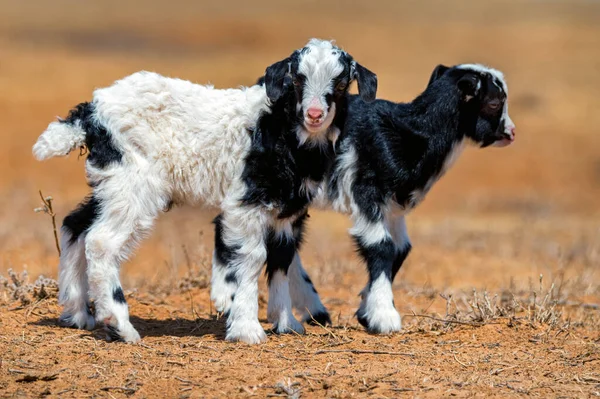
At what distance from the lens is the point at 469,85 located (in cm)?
848

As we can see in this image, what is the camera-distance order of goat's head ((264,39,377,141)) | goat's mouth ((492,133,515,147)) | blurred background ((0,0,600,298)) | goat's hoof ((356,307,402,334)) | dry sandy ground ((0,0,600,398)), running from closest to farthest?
1. dry sandy ground ((0,0,600,398))
2. goat's head ((264,39,377,141))
3. goat's hoof ((356,307,402,334))
4. goat's mouth ((492,133,515,147))
5. blurred background ((0,0,600,298))

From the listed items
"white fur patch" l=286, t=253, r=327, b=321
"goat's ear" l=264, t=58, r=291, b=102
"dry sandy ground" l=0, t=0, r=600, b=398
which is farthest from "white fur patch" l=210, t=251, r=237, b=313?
"goat's ear" l=264, t=58, r=291, b=102

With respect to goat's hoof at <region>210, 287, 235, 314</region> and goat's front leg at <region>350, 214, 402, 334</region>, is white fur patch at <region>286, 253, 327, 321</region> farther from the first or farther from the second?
goat's hoof at <region>210, 287, 235, 314</region>

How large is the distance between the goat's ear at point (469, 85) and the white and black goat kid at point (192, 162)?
5.08ft

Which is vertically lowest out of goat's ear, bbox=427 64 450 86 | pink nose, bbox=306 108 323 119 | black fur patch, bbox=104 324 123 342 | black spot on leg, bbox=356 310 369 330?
black fur patch, bbox=104 324 123 342

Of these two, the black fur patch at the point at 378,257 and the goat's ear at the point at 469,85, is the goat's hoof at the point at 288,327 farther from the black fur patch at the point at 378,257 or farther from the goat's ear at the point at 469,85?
the goat's ear at the point at 469,85

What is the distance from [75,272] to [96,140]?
116 cm

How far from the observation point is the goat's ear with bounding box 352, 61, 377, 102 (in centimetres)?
743

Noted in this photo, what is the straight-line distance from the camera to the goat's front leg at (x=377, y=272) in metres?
8.07

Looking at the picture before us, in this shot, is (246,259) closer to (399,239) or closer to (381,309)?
(381,309)

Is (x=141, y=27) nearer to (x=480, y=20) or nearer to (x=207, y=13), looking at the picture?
(x=207, y=13)

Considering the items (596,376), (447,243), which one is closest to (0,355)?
(596,376)

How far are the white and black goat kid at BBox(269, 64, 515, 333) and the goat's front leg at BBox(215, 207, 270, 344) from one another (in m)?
1.06

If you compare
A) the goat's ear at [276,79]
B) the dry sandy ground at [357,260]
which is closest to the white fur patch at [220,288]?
the dry sandy ground at [357,260]
